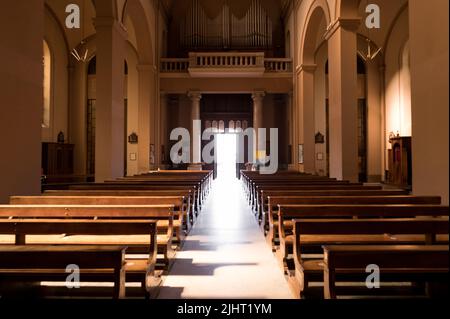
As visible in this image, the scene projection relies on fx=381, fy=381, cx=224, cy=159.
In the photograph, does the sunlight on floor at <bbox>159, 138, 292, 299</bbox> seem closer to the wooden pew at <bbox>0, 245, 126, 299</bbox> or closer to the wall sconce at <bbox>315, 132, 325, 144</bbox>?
the wooden pew at <bbox>0, 245, 126, 299</bbox>

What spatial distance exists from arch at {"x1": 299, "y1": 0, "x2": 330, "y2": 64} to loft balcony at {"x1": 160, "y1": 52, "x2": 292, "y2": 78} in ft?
7.85

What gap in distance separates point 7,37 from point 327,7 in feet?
25.0

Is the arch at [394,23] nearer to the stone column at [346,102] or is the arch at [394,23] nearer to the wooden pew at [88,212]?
the stone column at [346,102]

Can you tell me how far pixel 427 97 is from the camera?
394 centimetres

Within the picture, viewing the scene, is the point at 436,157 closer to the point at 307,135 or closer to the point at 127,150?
the point at 307,135

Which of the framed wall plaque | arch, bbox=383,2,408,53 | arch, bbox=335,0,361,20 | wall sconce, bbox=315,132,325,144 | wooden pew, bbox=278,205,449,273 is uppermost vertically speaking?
arch, bbox=383,2,408,53

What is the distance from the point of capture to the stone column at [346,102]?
27.8 feet

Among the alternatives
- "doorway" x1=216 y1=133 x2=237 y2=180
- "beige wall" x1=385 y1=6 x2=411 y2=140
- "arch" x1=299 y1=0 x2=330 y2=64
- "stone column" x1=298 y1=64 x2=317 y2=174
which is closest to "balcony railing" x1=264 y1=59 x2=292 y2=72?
"arch" x1=299 y1=0 x2=330 y2=64

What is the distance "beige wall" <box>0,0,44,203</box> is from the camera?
4969 millimetres

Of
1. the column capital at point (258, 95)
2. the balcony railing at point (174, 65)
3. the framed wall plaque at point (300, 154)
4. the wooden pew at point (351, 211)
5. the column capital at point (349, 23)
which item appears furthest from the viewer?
the column capital at point (258, 95)

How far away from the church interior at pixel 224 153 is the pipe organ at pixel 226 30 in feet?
0.25

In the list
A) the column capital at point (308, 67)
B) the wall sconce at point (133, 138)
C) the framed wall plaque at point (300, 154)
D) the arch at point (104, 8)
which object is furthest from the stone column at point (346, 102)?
the wall sconce at point (133, 138)

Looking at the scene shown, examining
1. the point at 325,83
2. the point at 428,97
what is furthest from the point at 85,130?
the point at 428,97
